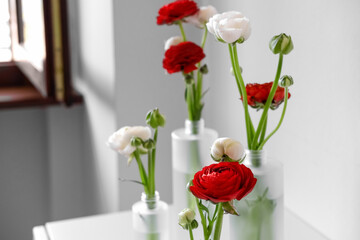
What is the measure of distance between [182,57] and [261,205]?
1.05 feet

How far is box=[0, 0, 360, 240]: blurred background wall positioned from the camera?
1.23m

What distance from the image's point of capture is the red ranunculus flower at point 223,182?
91 centimetres

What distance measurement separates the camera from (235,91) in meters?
1.59

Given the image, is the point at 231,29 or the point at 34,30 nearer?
the point at 231,29

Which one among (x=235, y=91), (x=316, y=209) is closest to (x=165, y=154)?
(x=235, y=91)

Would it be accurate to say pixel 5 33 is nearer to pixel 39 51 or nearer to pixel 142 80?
pixel 39 51

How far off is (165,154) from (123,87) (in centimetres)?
22

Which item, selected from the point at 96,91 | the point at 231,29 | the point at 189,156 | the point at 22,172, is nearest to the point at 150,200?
the point at 189,156

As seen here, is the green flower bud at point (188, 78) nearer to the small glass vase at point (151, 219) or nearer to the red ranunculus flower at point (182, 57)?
the red ranunculus flower at point (182, 57)

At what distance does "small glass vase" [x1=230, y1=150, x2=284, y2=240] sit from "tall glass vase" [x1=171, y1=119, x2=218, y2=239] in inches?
9.4

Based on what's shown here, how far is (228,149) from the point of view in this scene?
985 millimetres

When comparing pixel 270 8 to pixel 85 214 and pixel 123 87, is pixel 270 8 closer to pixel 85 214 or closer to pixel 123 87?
pixel 123 87

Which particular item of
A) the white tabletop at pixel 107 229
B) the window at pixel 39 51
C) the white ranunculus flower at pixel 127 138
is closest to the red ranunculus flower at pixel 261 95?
the white ranunculus flower at pixel 127 138

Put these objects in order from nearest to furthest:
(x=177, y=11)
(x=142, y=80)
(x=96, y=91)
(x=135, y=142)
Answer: (x=135, y=142) → (x=177, y=11) → (x=142, y=80) → (x=96, y=91)
